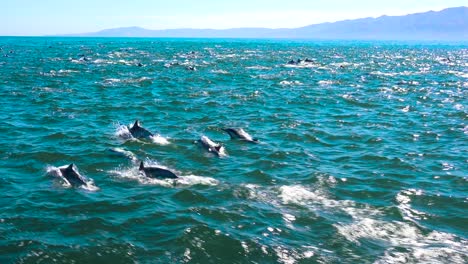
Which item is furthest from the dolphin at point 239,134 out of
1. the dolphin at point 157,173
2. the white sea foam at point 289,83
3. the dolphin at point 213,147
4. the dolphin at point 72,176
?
the white sea foam at point 289,83

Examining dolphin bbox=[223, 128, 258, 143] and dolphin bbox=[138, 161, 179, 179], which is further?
dolphin bbox=[223, 128, 258, 143]

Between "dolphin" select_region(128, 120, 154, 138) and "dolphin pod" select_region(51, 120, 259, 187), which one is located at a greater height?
"dolphin" select_region(128, 120, 154, 138)

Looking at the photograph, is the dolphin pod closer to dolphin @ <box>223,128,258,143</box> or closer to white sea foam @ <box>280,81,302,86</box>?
dolphin @ <box>223,128,258,143</box>

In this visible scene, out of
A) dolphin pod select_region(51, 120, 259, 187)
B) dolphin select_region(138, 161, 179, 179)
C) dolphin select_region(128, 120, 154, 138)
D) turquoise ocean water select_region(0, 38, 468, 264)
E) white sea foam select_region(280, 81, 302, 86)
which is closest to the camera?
turquoise ocean water select_region(0, 38, 468, 264)

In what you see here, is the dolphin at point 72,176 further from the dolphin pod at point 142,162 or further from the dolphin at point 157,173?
the dolphin at point 157,173

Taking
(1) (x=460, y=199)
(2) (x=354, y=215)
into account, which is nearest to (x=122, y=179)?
(2) (x=354, y=215)

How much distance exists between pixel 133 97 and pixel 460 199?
27687 millimetres

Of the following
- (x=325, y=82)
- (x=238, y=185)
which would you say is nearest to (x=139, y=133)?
(x=238, y=185)

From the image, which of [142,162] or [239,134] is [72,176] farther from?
[239,134]

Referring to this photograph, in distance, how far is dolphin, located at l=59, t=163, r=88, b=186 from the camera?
53.7 feet

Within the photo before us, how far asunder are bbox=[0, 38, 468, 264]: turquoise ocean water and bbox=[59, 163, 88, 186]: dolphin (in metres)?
0.36

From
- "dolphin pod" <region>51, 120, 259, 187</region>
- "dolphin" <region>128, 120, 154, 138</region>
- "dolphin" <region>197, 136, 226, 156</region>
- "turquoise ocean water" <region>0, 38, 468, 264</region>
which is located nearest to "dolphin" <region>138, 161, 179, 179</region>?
"dolphin pod" <region>51, 120, 259, 187</region>

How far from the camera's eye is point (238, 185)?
16.8m

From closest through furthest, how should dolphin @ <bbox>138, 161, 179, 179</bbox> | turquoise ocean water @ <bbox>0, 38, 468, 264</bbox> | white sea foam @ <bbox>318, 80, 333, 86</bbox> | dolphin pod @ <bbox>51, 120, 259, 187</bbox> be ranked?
turquoise ocean water @ <bbox>0, 38, 468, 264</bbox>
dolphin pod @ <bbox>51, 120, 259, 187</bbox>
dolphin @ <bbox>138, 161, 179, 179</bbox>
white sea foam @ <bbox>318, 80, 333, 86</bbox>
